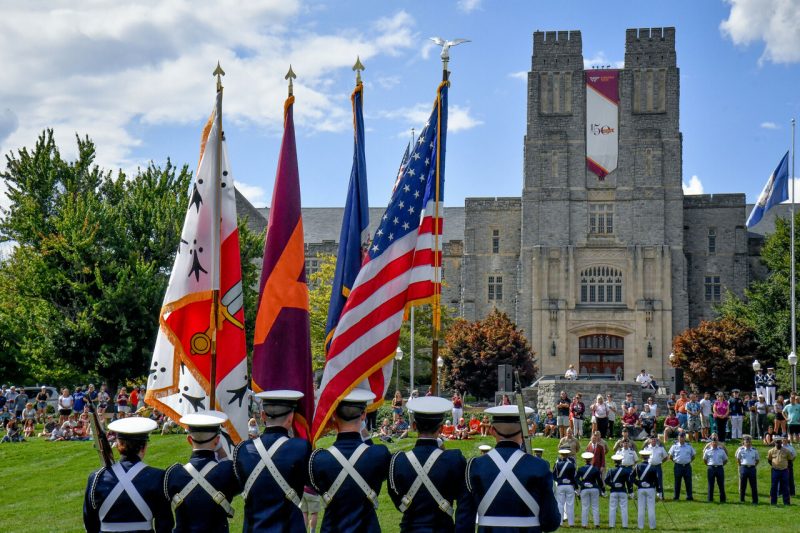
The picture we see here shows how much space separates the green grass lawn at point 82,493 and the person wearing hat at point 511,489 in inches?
465

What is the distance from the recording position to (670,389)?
57.8 m

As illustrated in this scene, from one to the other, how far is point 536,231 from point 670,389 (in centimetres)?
1265

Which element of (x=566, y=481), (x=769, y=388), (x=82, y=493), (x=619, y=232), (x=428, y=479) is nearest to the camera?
(x=428, y=479)

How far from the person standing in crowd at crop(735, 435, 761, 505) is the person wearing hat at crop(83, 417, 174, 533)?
1882 cm

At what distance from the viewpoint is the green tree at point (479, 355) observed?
176 ft

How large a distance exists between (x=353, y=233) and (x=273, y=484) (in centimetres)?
493

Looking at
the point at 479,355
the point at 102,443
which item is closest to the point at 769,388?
the point at 479,355

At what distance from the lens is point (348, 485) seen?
27.4 ft

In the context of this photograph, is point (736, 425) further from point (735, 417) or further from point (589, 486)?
point (589, 486)

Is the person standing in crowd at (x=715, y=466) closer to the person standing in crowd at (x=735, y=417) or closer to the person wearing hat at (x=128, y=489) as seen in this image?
the person standing in crowd at (x=735, y=417)

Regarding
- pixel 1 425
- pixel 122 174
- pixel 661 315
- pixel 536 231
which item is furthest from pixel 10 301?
pixel 661 315

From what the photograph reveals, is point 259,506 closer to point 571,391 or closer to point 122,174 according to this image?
point 571,391

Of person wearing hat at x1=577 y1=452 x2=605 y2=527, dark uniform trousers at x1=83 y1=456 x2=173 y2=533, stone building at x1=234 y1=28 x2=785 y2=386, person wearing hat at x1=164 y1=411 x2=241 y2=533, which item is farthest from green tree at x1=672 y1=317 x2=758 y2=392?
dark uniform trousers at x1=83 y1=456 x2=173 y2=533

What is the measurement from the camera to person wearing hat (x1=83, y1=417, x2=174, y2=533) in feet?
26.7
